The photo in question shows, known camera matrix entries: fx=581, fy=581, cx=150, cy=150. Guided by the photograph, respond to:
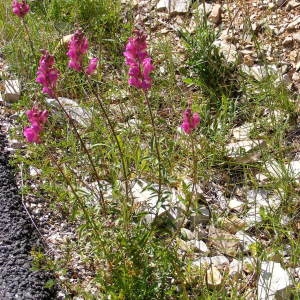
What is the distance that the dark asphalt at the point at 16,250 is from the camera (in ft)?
8.52

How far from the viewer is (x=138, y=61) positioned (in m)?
2.42

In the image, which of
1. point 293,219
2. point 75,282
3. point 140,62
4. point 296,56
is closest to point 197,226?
point 293,219

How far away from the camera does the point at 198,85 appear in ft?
13.1

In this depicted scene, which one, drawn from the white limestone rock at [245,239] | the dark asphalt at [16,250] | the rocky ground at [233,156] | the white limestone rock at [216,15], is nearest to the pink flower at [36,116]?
the rocky ground at [233,156]

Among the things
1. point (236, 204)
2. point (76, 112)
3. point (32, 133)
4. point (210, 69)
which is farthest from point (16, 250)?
point (210, 69)

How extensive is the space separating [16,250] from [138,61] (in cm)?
111

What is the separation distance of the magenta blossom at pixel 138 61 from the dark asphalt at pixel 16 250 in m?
1.00

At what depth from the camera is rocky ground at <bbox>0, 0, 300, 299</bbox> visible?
2.74 m

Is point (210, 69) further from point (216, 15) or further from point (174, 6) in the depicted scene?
point (174, 6)

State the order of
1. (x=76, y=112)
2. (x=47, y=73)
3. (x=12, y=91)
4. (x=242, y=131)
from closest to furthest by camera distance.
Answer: (x=47, y=73) → (x=242, y=131) → (x=76, y=112) → (x=12, y=91)

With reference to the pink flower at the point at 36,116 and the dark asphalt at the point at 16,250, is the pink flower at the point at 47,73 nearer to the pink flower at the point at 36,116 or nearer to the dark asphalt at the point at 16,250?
the pink flower at the point at 36,116

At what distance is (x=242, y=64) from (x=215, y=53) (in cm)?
27

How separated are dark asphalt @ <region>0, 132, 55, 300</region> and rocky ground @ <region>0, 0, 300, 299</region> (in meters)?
0.08

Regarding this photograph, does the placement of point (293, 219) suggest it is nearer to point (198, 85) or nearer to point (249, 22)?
point (198, 85)
